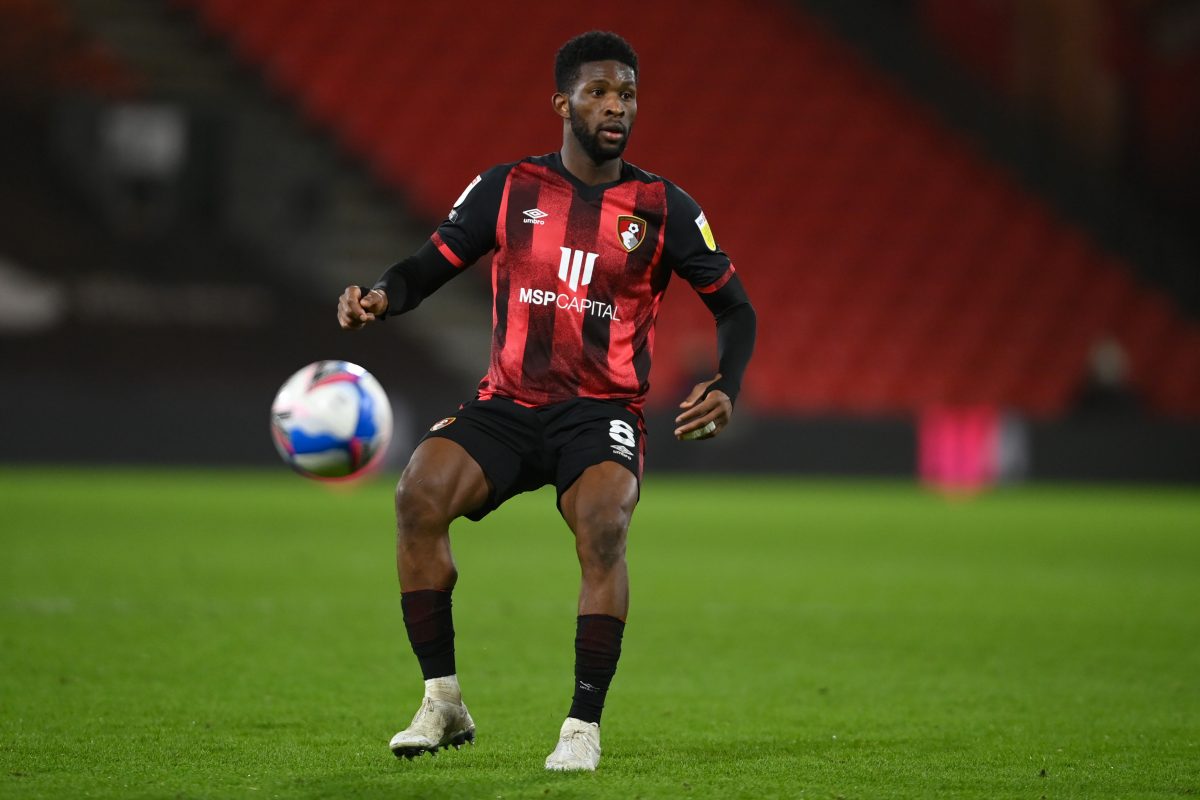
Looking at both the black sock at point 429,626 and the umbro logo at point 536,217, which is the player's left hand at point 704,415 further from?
the black sock at point 429,626

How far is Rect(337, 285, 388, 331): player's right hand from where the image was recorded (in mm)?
4395

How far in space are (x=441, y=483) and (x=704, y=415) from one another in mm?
731

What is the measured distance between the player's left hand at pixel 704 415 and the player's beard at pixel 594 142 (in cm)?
70

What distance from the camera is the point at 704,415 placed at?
440 centimetres

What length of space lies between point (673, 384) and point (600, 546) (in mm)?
13836

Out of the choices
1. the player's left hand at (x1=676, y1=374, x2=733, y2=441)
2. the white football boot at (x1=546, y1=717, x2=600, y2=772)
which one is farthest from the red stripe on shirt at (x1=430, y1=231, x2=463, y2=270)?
the white football boot at (x1=546, y1=717, x2=600, y2=772)

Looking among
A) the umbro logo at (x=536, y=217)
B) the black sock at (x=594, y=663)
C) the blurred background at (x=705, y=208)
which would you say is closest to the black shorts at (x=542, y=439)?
the black sock at (x=594, y=663)

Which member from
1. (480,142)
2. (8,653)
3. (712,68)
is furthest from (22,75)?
(8,653)

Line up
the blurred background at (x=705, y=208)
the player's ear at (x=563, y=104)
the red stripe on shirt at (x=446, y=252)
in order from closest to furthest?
the player's ear at (x=563, y=104), the red stripe on shirt at (x=446, y=252), the blurred background at (x=705, y=208)

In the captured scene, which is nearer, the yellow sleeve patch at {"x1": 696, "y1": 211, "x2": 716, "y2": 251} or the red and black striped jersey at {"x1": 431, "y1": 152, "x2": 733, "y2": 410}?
the red and black striped jersey at {"x1": 431, "y1": 152, "x2": 733, "y2": 410}

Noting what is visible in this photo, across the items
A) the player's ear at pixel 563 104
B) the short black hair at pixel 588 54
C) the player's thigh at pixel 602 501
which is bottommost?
the player's thigh at pixel 602 501

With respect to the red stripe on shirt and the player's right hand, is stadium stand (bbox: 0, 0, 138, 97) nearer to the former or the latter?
the red stripe on shirt

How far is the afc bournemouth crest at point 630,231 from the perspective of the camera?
461 centimetres

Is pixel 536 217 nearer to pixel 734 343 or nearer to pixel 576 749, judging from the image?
pixel 734 343
